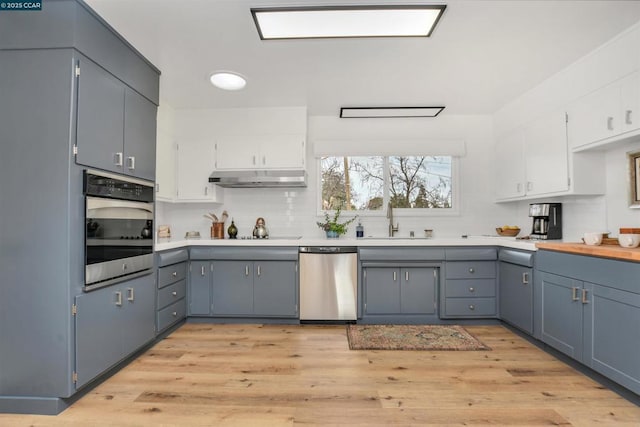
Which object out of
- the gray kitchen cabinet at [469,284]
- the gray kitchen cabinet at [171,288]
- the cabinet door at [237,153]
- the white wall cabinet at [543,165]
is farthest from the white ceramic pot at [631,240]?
the gray kitchen cabinet at [171,288]

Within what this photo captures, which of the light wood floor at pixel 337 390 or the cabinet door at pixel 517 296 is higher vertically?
the cabinet door at pixel 517 296

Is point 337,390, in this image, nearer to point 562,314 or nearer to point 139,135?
point 562,314

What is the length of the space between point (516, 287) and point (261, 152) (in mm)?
3092

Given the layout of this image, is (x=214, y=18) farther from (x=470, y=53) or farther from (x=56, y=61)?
(x=470, y=53)

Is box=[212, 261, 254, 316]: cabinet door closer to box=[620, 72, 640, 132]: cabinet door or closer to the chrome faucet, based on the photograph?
the chrome faucet

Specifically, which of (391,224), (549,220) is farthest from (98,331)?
(549,220)

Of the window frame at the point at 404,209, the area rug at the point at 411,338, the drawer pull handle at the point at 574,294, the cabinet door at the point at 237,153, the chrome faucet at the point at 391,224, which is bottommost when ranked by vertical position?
the area rug at the point at 411,338

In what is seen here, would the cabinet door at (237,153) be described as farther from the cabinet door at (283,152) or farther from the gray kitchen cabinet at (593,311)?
the gray kitchen cabinet at (593,311)

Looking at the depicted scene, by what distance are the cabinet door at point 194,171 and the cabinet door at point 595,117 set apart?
3730 millimetres

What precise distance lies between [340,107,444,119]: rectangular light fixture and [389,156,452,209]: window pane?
595 mm

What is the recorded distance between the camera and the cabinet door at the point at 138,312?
2543 mm

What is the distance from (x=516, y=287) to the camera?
3.34m

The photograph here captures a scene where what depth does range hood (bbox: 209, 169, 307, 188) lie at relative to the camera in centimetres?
394

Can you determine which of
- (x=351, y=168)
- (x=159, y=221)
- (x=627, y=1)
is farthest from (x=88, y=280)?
(x=627, y=1)
